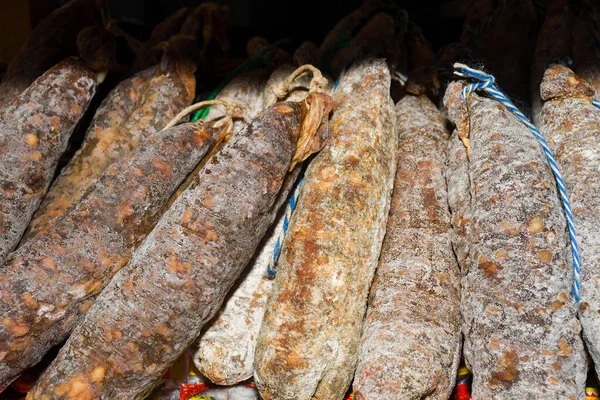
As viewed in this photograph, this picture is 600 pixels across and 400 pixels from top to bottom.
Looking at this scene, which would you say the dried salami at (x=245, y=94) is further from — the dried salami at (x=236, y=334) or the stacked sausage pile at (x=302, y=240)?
the dried salami at (x=236, y=334)

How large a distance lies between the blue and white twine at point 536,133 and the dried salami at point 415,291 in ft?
1.05

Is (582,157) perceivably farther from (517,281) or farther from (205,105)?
(205,105)

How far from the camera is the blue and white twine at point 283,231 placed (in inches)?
94.6

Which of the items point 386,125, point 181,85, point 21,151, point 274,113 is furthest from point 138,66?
point 386,125

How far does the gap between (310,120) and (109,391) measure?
1309 mm

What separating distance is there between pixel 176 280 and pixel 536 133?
154 cm

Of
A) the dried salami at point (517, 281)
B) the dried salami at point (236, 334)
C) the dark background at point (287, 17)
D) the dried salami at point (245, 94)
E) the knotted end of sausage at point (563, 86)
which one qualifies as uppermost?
the dark background at point (287, 17)

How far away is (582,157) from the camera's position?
228 cm

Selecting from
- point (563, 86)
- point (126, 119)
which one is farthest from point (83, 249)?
point (563, 86)

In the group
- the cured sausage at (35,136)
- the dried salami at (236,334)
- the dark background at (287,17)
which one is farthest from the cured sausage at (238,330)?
the dark background at (287,17)

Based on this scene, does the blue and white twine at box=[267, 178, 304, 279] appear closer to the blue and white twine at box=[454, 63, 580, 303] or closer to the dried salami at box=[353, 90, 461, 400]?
the dried salami at box=[353, 90, 461, 400]

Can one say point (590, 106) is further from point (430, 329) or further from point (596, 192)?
point (430, 329)

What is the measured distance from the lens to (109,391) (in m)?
2.01

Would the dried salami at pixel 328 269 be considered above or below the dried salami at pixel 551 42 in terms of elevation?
below
